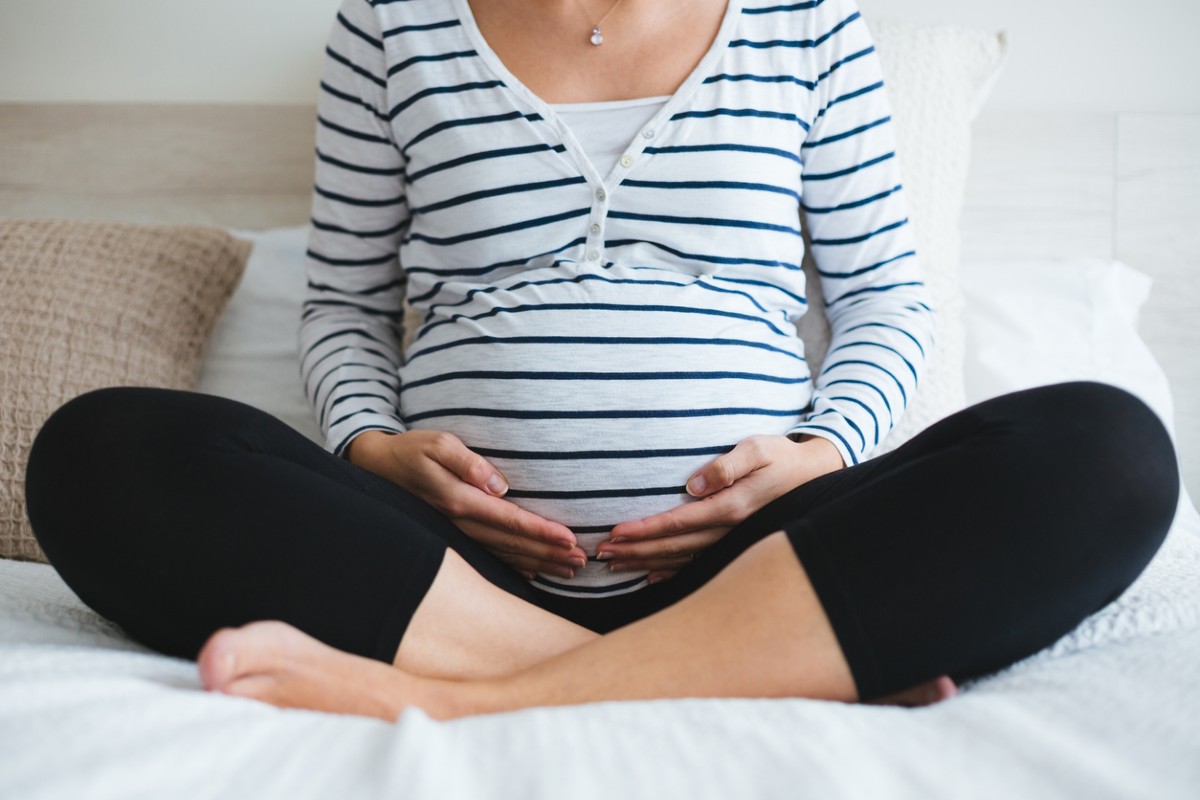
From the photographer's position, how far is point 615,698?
0.53m

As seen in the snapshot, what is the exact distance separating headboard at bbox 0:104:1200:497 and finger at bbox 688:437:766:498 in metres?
0.78

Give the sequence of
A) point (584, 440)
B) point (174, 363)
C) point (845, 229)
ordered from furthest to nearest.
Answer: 1. point (174, 363)
2. point (845, 229)
3. point (584, 440)

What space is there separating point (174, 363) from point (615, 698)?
2.47 ft

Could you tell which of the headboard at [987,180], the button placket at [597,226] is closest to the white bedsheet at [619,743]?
the button placket at [597,226]

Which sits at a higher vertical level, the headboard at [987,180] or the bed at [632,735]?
the headboard at [987,180]

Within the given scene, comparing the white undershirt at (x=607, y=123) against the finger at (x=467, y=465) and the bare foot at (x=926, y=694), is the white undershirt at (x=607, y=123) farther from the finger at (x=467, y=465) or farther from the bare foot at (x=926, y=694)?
the bare foot at (x=926, y=694)

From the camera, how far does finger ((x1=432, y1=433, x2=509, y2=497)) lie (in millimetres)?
735

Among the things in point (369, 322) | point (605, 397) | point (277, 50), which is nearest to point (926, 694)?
point (605, 397)

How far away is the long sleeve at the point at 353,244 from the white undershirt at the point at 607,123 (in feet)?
0.66

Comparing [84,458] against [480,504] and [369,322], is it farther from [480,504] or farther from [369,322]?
[369,322]

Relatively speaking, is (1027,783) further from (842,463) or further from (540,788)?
(842,463)

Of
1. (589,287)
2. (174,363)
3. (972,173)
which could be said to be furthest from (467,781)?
(972,173)

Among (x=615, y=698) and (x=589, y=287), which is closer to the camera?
(x=615, y=698)

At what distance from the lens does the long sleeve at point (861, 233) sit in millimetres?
831
